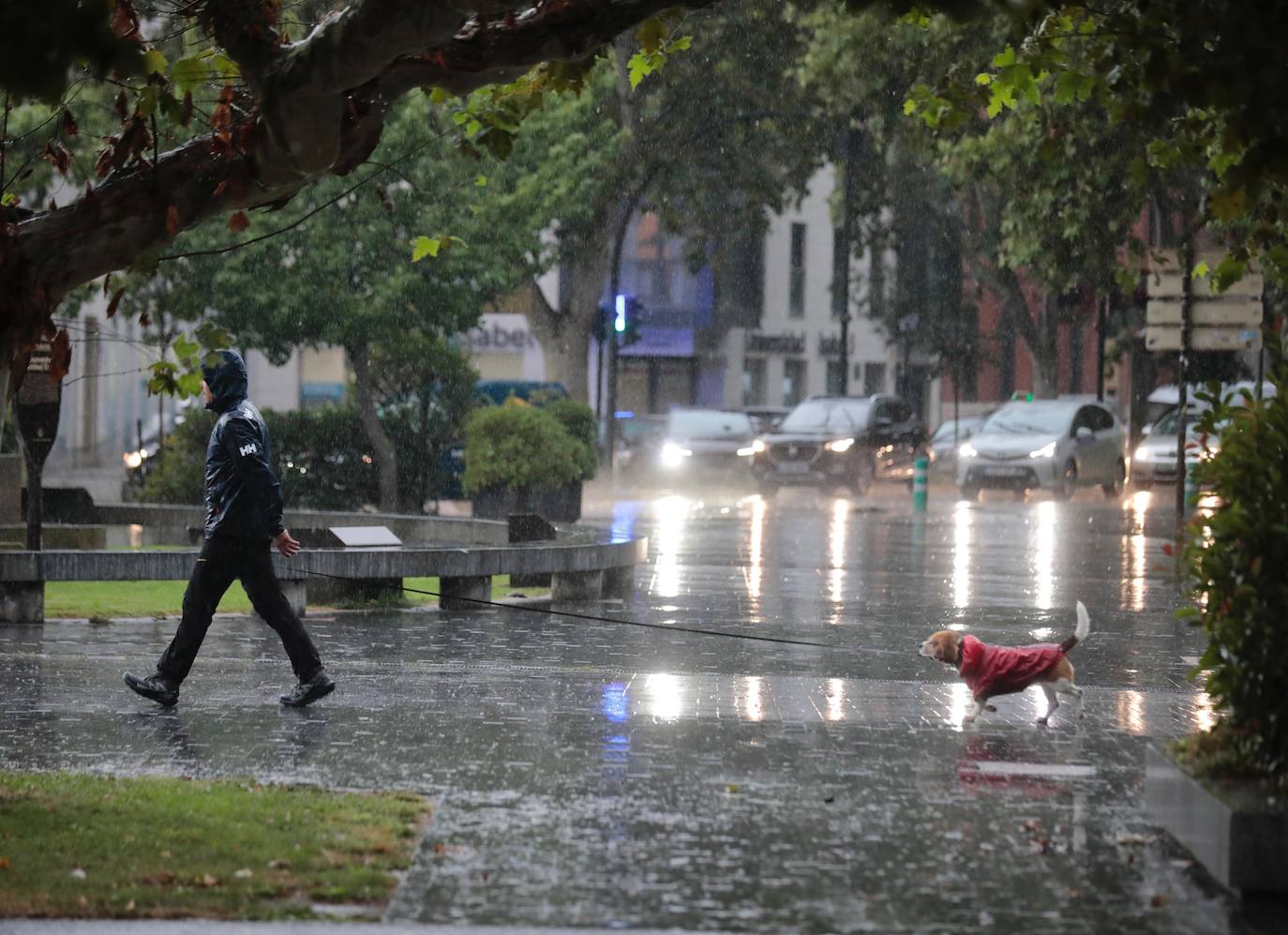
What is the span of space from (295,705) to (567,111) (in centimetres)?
1985

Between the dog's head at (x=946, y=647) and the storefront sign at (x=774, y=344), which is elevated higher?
the storefront sign at (x=774, y=344)

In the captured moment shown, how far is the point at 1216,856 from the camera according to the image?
6.33m

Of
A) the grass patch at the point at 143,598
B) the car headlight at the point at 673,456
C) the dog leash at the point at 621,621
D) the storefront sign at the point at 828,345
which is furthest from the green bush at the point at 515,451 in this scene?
the storefront sign at the point at 828,345

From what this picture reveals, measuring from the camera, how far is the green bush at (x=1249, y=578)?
20.9 feet

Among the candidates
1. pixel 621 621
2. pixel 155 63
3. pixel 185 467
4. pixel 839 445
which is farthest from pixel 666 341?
pixel 155 63

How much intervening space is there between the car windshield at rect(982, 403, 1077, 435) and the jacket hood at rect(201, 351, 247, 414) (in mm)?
27423

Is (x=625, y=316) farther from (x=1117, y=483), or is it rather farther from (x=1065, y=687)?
(x=1065, y=687)

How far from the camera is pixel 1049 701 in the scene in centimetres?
977

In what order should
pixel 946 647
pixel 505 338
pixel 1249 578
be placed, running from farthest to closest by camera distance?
pixel 505 338, pixel 946 647, pixel 1249 578

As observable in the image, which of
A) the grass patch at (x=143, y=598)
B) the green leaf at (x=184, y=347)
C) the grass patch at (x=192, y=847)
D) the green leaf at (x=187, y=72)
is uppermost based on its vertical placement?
the green leaf at (x=187, y=72)

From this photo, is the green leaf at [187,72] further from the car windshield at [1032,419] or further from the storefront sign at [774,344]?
the storefront sign at [774,344]

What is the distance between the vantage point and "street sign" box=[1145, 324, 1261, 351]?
76.9 ft

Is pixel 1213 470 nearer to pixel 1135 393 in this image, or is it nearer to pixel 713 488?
pixel 713 488

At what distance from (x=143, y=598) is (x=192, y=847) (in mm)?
10282
